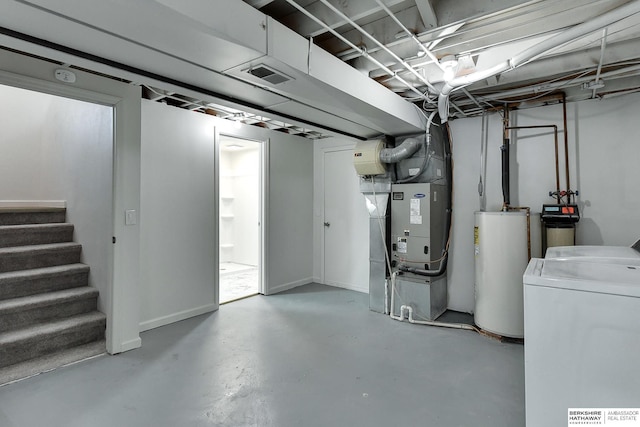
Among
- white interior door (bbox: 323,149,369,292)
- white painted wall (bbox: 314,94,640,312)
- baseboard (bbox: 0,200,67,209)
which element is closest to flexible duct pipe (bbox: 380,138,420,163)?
white painted wall (bbox: 314,94,640,312)

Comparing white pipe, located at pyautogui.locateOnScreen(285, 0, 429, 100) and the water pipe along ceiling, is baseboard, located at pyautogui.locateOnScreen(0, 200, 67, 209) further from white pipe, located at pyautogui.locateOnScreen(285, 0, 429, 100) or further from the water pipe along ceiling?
white pipe, located at pyautogui.locateOnScreen(285, 0, 429, 100)

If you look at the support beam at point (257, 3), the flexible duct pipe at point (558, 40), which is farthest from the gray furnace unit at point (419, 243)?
the support beam at point (257, 3)

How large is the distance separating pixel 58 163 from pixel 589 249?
17.5 ft

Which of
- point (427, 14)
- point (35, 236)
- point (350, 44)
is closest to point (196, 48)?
point (350, 44)

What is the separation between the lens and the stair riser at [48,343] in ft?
8.45

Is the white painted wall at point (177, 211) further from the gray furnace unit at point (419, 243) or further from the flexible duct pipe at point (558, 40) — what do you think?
the flexible duct pipe at point (558, 40)

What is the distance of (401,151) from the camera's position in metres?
3.59

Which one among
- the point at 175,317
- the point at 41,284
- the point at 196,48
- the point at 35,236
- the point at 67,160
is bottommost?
the point at 175,317

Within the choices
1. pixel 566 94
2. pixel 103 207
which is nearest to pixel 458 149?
pixel 566 94

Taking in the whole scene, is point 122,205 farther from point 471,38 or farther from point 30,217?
point 471,38

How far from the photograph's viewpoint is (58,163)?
12.9ft

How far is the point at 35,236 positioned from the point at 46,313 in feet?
3.09

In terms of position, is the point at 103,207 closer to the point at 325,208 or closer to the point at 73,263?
the point at 73,263

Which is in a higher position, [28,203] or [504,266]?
[28,203]
